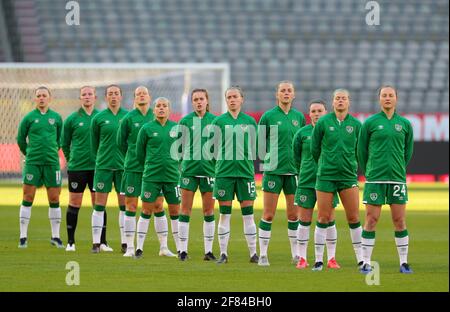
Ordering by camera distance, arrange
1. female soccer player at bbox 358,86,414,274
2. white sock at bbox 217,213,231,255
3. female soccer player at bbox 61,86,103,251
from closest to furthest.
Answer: female soccer player at bbox 358,86,414,274 < white sock at bbox 217,213,231,255 < female soccer player at bbox 61,86,103,251

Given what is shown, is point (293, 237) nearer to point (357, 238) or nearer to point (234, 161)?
point (357, 238)

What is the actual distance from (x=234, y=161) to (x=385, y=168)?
1.66 meters

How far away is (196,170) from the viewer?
1221 cm

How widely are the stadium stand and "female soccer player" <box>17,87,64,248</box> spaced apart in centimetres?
2299

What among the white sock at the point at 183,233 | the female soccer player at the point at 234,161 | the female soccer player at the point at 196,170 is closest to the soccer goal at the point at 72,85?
the female soccer player at the point at 196,170

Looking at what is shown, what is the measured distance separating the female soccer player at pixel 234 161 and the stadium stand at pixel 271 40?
24.8 meters

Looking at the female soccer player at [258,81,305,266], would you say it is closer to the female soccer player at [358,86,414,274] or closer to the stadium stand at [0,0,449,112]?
the female soccer player at [358,86,414,274]

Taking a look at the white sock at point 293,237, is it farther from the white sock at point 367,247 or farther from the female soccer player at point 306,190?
the white sock at point 367,247

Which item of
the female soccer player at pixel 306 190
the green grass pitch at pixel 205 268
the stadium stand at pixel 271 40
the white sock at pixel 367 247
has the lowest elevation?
the green grass pitch at pixel 205 268

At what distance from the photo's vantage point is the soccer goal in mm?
29213

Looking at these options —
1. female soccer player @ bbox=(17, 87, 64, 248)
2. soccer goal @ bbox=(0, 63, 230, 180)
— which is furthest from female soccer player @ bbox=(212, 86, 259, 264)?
soccer goal @ bbox=(0, 63, 230, 180)

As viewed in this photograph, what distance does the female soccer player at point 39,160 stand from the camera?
13750 millimetres

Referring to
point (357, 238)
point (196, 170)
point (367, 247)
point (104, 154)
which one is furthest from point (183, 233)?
point (367, 247)

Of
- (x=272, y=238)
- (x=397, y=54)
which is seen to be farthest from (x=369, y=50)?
Answer: (x=272, y=238)
